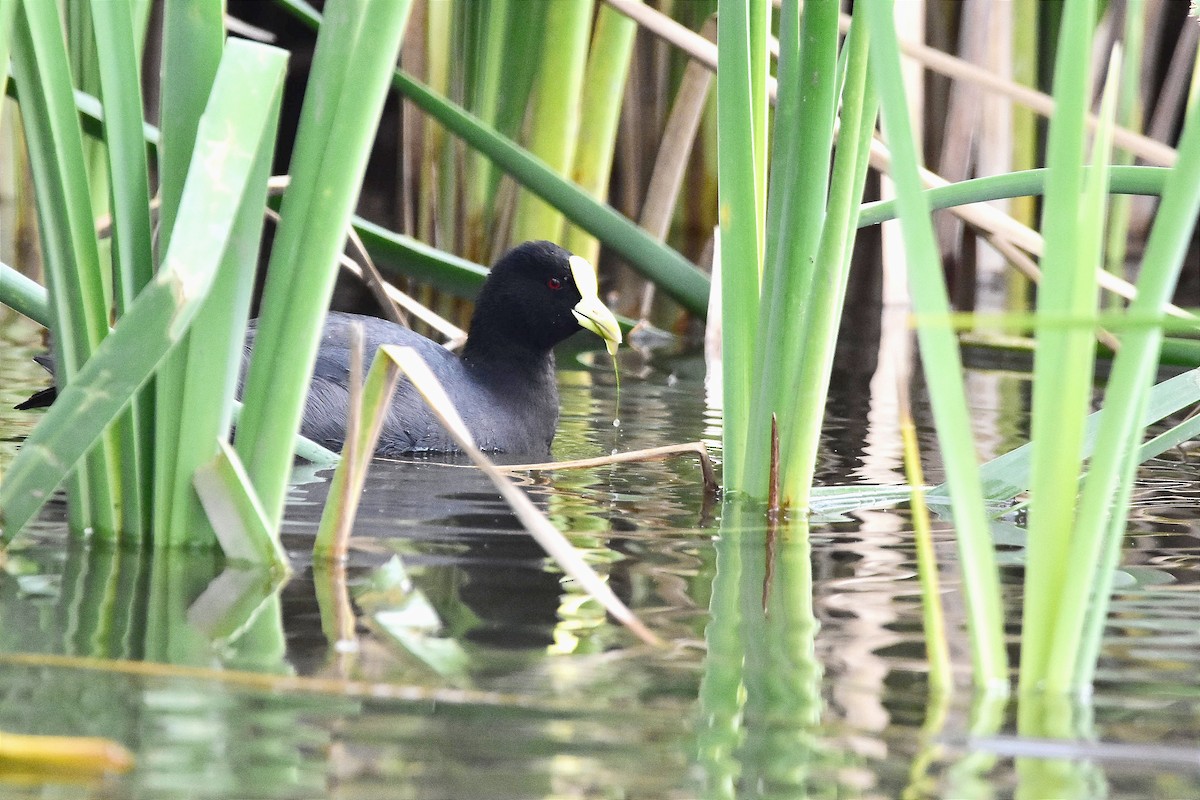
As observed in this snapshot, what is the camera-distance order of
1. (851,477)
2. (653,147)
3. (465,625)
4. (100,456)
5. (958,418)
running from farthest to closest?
(653,147), (851,477), (100,456), (465,625), (958,418)

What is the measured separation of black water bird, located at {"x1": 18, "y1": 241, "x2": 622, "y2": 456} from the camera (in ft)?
11.3

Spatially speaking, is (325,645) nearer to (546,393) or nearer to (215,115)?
(215,115)

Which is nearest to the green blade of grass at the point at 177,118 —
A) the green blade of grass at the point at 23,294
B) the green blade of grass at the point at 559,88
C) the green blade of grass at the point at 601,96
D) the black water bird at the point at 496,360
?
the green blade of grass at the point at 23,294

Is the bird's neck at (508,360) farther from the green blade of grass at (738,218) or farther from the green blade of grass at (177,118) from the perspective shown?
the green blade of grass at (177,118)

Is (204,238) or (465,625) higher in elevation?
(204,238)

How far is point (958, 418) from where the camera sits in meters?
1.39

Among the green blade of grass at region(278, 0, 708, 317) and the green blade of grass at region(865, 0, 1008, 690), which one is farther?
the green blade of grass at region(278, 0, 708, 317)

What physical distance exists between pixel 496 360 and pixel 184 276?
7.51 ft

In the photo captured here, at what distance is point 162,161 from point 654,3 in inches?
144

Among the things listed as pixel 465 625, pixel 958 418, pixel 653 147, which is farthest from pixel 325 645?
pixel 653 147

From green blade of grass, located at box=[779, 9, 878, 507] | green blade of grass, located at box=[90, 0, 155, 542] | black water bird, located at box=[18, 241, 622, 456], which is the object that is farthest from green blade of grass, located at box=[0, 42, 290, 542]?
black water bird, located at box=[18, 241, 622, 456]

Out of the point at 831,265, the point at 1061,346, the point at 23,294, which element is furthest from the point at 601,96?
the point at 1061,346

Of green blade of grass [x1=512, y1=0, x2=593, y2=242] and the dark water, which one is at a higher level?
green blade of grass [x1=512, y1=0, x2=593, y2=242]

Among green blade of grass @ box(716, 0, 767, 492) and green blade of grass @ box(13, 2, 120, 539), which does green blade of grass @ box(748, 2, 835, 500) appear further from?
green blade of grass @ box(13, 2, 120, 539)
